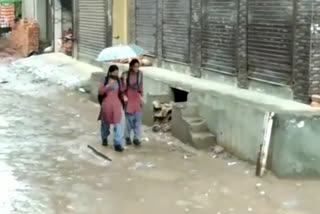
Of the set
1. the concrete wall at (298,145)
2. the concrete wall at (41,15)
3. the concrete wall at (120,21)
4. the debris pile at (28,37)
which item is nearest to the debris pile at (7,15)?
the debris pile at (28,37)

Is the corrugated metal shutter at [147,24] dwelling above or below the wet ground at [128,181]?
above

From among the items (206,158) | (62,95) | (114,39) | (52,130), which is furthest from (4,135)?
(114,39)

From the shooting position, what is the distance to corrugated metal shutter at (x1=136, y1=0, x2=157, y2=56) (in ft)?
51.2

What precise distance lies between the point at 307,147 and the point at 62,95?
9.50 meters

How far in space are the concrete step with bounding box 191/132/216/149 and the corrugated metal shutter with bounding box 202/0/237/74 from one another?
5.10ft

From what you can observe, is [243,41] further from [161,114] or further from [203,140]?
[161,114]

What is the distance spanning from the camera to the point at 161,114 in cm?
1281

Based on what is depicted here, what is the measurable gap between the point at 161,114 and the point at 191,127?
1722 mm

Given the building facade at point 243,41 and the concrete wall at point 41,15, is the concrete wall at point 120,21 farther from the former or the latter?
the concrete wall at point 41,15

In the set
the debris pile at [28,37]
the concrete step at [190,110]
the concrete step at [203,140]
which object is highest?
the debris pile at [28,37]

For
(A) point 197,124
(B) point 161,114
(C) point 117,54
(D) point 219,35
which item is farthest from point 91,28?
(A) point 197,124

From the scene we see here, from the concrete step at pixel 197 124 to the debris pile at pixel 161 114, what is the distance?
4.29 feet

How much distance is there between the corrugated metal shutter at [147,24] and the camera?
15.6 meters

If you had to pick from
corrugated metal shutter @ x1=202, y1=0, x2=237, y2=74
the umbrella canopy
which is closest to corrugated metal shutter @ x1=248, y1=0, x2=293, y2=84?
corrugated metal shutter @ x1=202, y1=0, x2=237, y2=74
